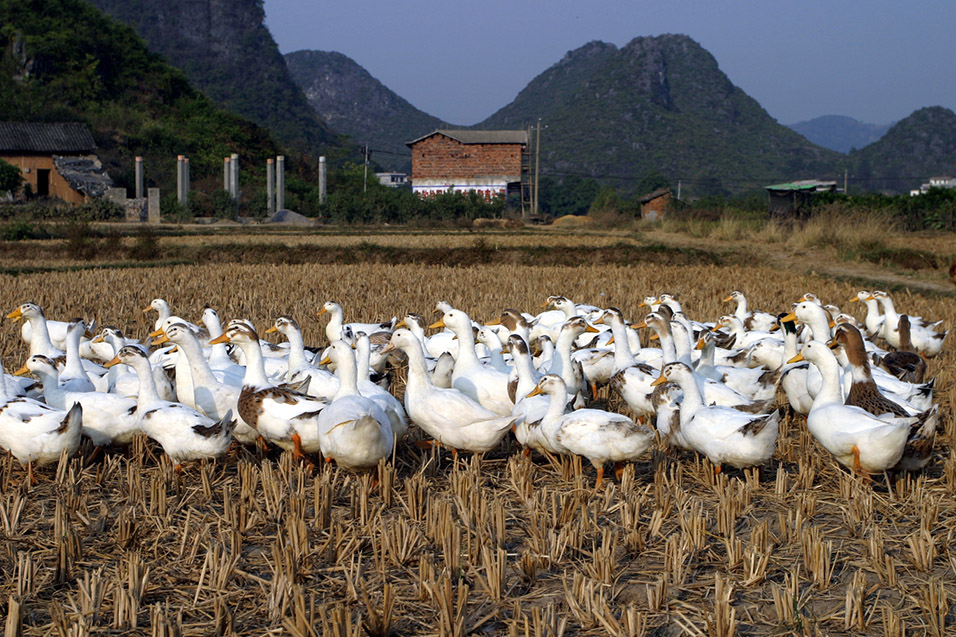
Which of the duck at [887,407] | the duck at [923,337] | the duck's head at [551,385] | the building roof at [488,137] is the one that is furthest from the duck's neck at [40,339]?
the building roof at [488,137]

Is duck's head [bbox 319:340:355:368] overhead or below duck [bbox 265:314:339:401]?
overhead

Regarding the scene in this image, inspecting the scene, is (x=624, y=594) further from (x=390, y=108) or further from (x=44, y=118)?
(x=390, y=108)

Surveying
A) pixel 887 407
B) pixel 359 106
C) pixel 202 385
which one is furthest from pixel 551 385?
pixel 359 106

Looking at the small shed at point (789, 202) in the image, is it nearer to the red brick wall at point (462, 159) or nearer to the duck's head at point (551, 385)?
the red brick wall at point (462, 159)

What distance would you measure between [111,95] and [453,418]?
180ft

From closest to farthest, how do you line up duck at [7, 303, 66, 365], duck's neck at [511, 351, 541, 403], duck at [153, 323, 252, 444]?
duck at [153, 323, 252, 444], duck's neck at [511, 351, 541, 403], duck at [7, 303, 66, 365]

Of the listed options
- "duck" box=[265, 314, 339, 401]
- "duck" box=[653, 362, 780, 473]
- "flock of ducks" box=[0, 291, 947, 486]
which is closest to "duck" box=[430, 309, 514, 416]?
"flock of ducks" box=[0, 291, 947, 486]

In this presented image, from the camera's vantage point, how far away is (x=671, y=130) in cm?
9456

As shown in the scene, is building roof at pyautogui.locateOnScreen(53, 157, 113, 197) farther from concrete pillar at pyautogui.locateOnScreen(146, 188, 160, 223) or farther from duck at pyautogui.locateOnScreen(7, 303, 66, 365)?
duck at pyautogui.locateOnScreen(7, 303, 66, 365)

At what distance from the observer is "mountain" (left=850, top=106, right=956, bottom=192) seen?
10344 cm

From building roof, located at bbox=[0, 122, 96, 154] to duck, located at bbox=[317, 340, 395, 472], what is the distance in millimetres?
39154

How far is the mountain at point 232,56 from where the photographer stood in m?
87.6

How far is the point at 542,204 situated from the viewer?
251 ft

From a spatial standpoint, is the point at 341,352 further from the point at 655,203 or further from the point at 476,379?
the point at 655,203
